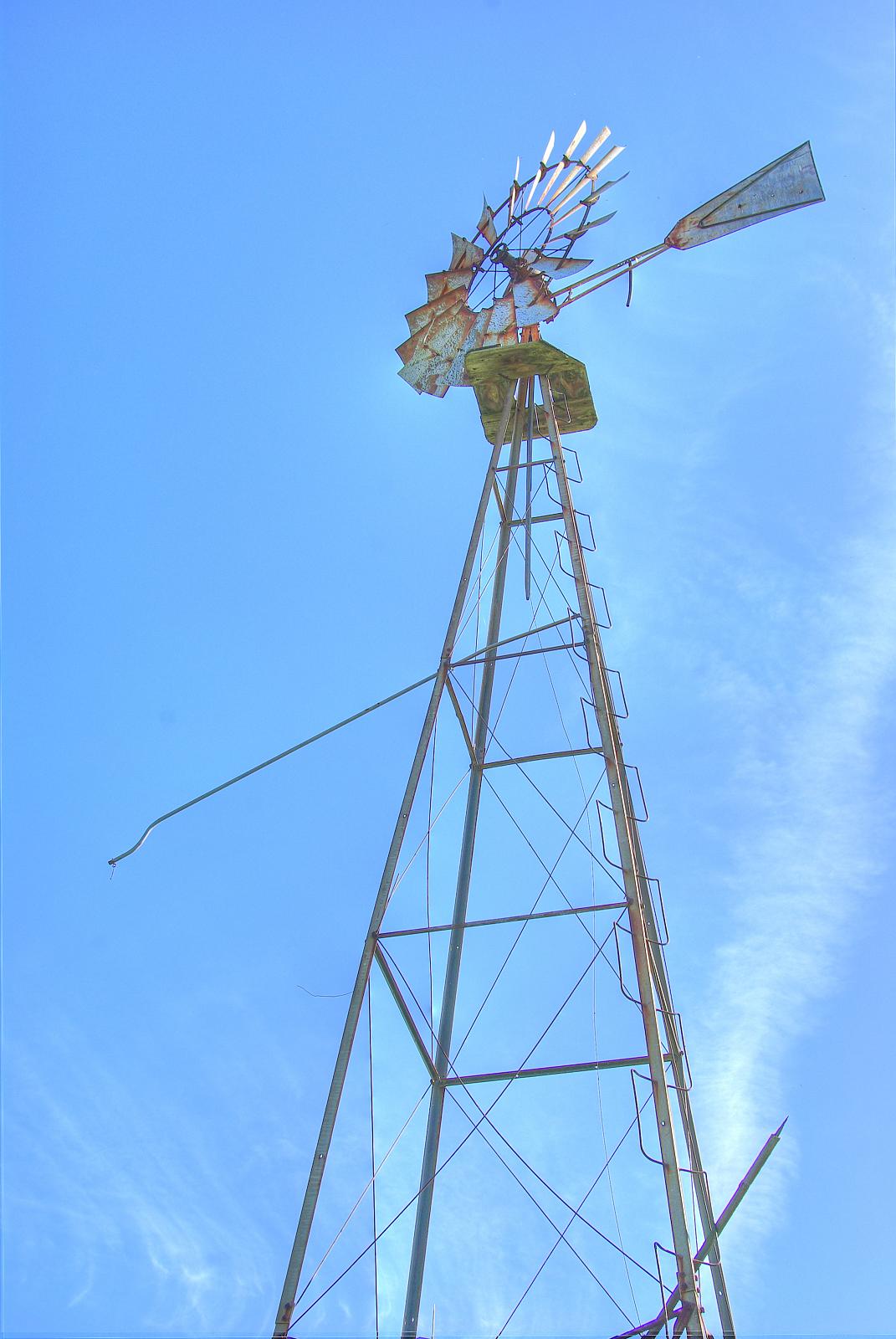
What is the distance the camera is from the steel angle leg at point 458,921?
11.7m

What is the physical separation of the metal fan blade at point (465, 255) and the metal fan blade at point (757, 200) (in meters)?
2.32

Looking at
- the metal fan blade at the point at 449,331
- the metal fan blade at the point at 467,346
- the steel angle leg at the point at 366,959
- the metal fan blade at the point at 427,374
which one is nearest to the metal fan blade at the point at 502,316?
the metal fan blade at the point at 467,346

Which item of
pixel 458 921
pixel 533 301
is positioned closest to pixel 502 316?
pixel 533 301

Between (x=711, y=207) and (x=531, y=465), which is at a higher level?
(x=711, y=207)

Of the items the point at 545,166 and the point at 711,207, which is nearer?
the point at 711,207

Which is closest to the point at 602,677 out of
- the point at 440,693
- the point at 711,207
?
the point at 440,693

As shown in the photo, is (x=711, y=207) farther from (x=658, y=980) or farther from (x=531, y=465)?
(x=658, y=980)

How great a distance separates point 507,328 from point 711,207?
2.78m

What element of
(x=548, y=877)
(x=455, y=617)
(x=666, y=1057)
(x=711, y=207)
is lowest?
(x=666, y=1057)

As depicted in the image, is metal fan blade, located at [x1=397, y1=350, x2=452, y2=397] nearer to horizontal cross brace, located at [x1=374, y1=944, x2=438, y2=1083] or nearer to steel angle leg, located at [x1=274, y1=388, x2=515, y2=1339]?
steel angle leg, located at [x1=274, y1=388, x2=515, y2=1339]

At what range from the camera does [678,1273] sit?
906 centimetres

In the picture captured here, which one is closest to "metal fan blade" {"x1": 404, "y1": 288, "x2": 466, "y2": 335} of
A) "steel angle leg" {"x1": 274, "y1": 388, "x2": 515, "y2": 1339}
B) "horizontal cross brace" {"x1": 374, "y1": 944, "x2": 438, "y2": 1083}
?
"steel angle leg" {"x1": 274, "y1": 388, "x2": 515, "y2": 1339}

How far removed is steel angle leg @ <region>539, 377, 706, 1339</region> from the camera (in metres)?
9.12

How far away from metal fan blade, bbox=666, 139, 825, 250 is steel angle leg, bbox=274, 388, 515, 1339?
3712mm
